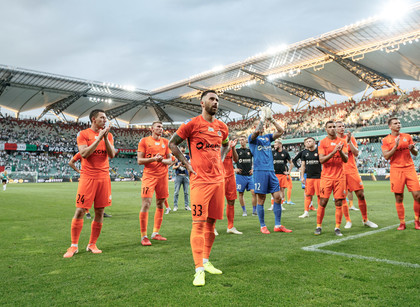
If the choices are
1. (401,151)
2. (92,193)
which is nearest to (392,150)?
(401,151)

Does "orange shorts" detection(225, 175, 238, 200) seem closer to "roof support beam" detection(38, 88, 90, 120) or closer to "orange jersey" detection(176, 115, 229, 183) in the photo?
"orange jersey" detection(176, 115, 229, 183)

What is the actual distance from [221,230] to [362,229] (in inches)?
119

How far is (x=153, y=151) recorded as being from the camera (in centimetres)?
609

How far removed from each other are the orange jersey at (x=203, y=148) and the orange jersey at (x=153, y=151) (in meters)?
2.16

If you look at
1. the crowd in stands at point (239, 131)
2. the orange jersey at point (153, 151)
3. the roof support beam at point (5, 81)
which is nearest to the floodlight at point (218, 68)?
the crowd in stands at point (239, 131)

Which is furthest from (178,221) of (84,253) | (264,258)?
(264,258)

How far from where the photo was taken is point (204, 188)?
3801 mm

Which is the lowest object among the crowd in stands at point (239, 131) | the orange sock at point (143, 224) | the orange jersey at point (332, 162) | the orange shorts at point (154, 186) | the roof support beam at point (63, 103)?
the orange sock at point (143, 224)

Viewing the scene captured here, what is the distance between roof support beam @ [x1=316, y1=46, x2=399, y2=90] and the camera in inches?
1182

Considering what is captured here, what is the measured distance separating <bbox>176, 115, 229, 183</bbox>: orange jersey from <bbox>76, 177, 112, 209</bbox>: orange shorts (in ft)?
6.08

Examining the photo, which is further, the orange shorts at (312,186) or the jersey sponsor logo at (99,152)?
the orange shorts at (312,186)

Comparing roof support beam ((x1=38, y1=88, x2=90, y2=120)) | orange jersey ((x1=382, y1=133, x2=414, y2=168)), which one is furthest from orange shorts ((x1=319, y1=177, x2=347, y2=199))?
roof support beam ((x1=38, y1=88, x2=90, y2=120))

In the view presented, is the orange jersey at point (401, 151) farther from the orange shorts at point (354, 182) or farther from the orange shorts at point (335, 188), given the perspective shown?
the orange shorts at point (335, 188)

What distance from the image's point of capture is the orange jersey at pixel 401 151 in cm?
633
